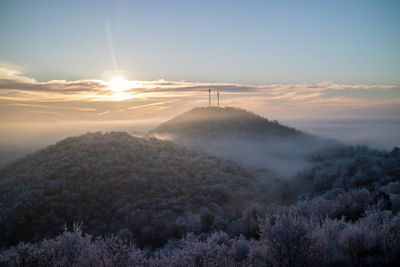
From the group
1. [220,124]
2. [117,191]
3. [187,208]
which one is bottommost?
[187,208]

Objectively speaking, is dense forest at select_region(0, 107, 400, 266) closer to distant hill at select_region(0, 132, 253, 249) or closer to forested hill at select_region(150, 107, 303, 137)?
distant hill at select_region(0, 132, 253, 249)

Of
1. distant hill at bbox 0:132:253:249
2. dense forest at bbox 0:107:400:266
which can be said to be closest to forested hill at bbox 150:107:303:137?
dense forest at bbox 0:107:400:266

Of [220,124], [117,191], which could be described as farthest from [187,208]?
[220,124]

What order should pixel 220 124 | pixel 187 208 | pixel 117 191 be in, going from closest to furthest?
pixel 187 208 < pixel 117 191 < pixel 220 124

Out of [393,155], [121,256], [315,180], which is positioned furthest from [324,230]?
[393,155]

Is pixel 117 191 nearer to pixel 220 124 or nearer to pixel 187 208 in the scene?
pixel 187 208

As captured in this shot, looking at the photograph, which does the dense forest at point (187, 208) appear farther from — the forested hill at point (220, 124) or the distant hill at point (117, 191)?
the forested hill at point (220, 124)

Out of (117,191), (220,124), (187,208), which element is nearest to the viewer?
(187,208)
